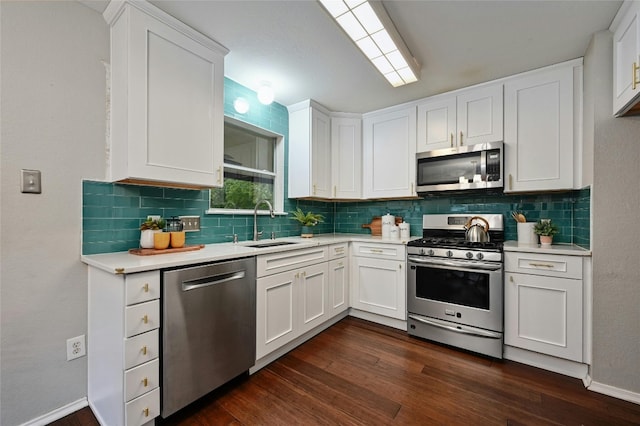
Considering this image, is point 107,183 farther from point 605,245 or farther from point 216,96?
point 605,245

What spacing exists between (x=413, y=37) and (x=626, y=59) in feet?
4.18

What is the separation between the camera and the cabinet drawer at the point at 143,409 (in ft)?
4.28

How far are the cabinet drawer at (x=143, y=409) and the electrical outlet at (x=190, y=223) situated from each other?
1110 mm

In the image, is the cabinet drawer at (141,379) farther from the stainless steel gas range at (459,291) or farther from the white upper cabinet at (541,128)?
the white upper cabinet at (541,128)

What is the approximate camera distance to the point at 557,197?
8.16 ft

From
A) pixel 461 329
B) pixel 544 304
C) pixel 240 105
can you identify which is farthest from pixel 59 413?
pixel 544 304

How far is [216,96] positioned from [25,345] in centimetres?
188

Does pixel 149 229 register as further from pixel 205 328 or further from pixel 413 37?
pixel 413 37

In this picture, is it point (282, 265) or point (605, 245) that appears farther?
point (282, 265)

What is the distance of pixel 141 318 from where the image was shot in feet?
4.39

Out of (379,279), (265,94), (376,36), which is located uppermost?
(376,36)

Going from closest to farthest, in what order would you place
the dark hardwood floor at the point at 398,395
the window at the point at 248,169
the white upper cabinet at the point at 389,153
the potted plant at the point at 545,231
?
1. the dark hardwood floor at the point at 398,395
2. the potted plant at the point at 545,231
3. the window at the point at 248,169
4. the white upper cabinet at the point at 389,153

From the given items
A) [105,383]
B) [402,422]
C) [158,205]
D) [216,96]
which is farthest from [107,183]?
[402,422]

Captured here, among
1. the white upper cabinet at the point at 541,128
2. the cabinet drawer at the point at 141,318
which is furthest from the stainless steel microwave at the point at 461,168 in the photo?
the cabinet drawer at the point at 141,318
